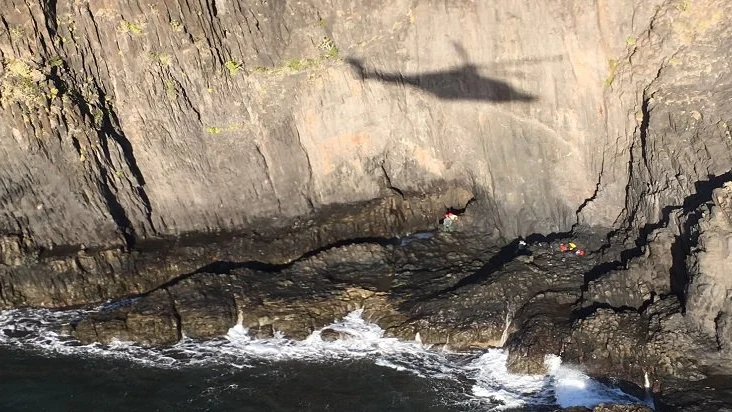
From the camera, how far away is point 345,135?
20.2 meters

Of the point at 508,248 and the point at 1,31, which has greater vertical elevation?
the point at 1,31

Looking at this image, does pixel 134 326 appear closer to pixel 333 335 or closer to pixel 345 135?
pixel 333 335

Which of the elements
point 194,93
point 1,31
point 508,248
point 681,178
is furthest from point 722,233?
point 1,31

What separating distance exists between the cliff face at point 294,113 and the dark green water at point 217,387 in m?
4.63

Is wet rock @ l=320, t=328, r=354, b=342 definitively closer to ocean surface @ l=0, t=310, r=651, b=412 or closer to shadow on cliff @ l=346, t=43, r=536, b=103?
ocean surface @ l=0, t=310, r=651, b=412

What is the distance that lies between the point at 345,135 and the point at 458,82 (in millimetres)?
3669

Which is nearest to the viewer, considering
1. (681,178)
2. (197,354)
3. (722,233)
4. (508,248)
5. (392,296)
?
(722,233)

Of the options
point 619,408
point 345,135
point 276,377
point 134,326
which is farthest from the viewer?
point 345,135

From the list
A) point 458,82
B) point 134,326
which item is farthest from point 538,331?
point 134,326

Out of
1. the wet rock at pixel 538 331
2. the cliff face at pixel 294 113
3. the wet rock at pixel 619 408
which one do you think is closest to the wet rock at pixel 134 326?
the cliff face at pixel 294 113

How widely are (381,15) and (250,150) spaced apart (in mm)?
5340

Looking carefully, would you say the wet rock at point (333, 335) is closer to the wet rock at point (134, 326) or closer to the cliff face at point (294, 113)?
the wet rock at point (134, 326)

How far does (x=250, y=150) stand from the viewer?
Result: 20062 mm

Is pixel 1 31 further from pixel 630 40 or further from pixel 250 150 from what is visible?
pixel 630 40
